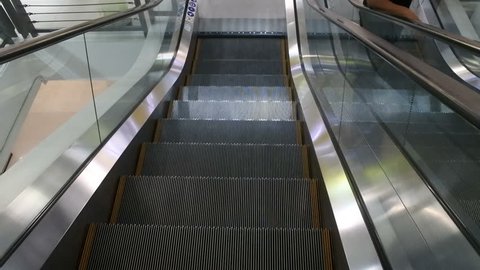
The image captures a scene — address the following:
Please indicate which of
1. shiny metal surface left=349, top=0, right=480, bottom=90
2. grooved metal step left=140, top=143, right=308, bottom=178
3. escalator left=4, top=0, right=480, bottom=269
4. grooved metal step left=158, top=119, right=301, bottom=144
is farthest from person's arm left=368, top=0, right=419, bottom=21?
grooved metal step left=140, top=143, right=308, bottom=178

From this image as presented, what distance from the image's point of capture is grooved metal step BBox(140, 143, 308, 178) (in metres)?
3.27

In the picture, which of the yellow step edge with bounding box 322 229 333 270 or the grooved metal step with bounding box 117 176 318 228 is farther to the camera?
the grooved metal step with bounding box 117 176 318 228

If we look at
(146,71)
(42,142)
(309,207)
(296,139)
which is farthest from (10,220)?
(146,71)

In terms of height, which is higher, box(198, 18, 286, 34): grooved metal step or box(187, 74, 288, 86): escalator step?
box(187, 74, 288, 86): escalator step

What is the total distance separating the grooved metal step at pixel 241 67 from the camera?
666 cm

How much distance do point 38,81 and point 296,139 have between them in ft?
7.05

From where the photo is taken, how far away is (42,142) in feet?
Answer: 7.78

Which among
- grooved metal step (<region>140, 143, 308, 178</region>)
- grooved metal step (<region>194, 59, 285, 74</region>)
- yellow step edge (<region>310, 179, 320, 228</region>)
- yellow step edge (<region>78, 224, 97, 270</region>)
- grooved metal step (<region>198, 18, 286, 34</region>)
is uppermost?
yellow step edge (<region>78, 224, 97, 270</region>)

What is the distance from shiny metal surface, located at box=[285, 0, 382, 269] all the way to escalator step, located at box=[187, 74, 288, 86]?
1673 mm

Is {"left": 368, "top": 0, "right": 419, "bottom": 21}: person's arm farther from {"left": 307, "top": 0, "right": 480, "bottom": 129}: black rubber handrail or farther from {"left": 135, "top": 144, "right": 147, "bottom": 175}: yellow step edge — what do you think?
{"left": 135, "top": 144, "right": 147, "bottom": 175}: yellow step edge

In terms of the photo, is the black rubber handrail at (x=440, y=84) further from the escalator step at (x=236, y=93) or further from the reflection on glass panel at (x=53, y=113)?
the escalator step at (x=236, y=93)

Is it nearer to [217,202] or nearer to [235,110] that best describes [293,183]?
A: [217,202]

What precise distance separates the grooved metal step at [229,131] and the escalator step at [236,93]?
1.15 metres

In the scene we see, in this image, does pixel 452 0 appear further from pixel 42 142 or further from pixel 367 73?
pixel 42 142
